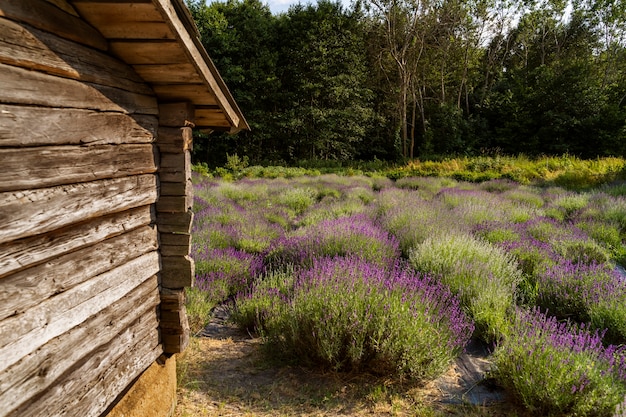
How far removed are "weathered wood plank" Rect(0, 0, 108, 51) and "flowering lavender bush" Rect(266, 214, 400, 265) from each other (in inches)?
145

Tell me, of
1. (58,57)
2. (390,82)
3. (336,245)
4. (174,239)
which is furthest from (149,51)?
(390,82)

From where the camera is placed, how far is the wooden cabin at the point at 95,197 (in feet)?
5.23

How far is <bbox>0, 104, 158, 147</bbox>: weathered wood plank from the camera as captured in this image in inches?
61.2

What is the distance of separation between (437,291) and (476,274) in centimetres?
60

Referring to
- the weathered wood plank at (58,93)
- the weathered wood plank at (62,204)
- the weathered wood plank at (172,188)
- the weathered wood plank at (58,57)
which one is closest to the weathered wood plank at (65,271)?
the weathered wood plank at (62,204)

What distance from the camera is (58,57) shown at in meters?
1.81

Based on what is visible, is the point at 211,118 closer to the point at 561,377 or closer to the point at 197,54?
the point at 197,54

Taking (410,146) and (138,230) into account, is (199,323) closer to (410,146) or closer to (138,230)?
(138,230)

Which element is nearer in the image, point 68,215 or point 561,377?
point 68,215

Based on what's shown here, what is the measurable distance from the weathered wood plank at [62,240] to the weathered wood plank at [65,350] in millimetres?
389

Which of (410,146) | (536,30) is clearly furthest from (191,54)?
(536,30)

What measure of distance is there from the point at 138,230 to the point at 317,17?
93.3 ft

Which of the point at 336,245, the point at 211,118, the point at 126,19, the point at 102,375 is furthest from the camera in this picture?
the point at 336,245

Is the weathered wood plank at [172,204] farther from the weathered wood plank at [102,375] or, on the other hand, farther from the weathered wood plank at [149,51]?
the weathered wood plank at [149,51]
